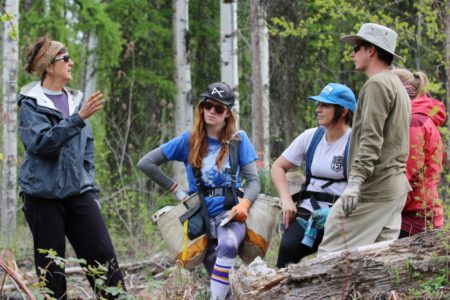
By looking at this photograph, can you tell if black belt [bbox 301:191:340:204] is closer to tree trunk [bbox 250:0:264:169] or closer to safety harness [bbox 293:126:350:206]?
safety harness [bbox 293:126:350:206]

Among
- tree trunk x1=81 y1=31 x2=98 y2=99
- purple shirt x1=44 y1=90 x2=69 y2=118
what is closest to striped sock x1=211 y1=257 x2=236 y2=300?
purple shirt x1=44 y1=90 x2=69 y2=118

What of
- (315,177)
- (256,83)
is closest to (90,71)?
(256,83)

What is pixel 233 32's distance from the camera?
1366 centimetres

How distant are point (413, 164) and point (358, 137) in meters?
0.69

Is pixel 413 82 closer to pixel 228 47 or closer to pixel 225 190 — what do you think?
pixel 225 190

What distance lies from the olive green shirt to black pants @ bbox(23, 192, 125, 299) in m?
1.92

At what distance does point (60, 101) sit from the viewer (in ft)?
18.6

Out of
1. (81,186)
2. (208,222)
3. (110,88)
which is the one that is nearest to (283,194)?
(208,222)

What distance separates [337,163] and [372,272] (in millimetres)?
1383

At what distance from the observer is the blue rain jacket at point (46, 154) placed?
5352mm

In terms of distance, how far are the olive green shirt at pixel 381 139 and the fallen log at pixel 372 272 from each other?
0.65 m

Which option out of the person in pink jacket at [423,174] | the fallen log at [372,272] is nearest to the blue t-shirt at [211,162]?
the person in pink jacket at [423,174]

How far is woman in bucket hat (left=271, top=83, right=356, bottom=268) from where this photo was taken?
5484 millimetres

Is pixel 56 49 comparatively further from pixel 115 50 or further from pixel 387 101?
pixel 115 50
